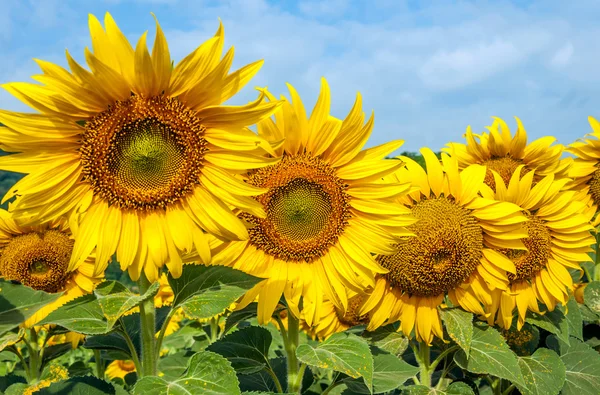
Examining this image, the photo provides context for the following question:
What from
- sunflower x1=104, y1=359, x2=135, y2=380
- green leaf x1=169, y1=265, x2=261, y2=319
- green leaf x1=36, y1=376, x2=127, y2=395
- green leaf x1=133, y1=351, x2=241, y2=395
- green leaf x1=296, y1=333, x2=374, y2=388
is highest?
green leaf x1=169, y1=265, x2=261, y2=319

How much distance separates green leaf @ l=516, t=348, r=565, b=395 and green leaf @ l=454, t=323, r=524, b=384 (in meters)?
0.39

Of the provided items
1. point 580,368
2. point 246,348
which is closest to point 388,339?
point 246,348

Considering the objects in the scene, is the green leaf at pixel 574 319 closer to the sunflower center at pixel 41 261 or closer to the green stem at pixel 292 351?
the green stem at pixel 292 351

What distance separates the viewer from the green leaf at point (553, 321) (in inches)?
146

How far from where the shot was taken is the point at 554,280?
385 cm

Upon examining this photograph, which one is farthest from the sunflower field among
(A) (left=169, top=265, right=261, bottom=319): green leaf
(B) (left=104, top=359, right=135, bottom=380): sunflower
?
(B) (left=104, top=359, right=135, bottom=380): sunflower

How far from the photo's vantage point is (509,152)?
190 inches

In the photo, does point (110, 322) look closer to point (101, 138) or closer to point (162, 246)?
point (162, 246)

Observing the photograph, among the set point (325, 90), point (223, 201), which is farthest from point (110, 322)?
point (325, 90)

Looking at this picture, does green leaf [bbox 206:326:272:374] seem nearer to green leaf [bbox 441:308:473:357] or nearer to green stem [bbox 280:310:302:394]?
green stem [bbox 280:310:302:394]

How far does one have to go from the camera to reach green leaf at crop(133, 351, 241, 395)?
1.94 m

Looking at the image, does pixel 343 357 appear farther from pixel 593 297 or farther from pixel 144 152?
pixel 593 297

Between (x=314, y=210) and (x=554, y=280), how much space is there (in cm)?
201

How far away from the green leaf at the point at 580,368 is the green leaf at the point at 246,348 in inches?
93.2
